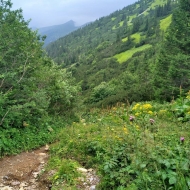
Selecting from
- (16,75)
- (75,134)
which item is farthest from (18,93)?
(75,134)

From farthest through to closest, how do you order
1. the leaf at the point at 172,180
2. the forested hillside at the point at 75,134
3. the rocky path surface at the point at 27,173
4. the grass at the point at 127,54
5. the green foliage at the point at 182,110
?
the grass at the point at 127,54 → the green foliage at the point at 182,110 → the rocky path surface at the point at 27,173 → the forested hillside at the point at 75,134 → the leaf at the point at 172,180

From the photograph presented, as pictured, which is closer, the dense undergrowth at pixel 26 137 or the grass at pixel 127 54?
the dense undergrowth at pixel 26 137

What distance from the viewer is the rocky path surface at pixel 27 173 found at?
14.8 ft

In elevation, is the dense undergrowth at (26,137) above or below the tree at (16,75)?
below

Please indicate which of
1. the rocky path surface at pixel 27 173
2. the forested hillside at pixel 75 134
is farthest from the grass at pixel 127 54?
the rocky path surface at pixel 27 173

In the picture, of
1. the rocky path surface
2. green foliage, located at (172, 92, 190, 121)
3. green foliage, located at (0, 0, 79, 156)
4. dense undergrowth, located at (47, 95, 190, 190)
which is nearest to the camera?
dense undergrowth, located at (47, 95, 190, 190)

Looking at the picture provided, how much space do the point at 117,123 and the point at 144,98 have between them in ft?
57.4

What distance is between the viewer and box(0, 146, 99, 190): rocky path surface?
4.51m

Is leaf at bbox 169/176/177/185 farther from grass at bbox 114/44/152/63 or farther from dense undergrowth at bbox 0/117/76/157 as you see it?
grass at bbox 114/44/152/63

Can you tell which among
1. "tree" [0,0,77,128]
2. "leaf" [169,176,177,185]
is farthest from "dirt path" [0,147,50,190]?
"leaf" [169,176,177,185]

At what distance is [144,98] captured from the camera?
2442cm

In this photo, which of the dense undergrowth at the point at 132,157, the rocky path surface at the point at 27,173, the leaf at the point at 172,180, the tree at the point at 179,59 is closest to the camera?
the leaf at the point at 172,180

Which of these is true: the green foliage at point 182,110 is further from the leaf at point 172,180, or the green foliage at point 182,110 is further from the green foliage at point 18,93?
the green foliage at point 18,93

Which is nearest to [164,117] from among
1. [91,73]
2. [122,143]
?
[122,143]
